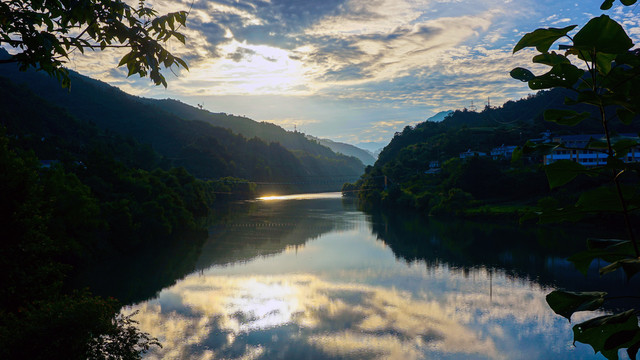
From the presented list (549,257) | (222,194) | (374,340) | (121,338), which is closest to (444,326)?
(374,340)

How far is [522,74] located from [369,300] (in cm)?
2786

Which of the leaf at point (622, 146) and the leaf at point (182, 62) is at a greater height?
the leaf at point (182, 62)

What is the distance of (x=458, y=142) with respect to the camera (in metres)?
98.6

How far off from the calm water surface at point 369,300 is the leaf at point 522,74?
20.0 metres

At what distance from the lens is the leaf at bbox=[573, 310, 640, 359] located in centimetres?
148

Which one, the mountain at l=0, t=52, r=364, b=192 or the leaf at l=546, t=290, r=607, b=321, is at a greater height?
the mountain at l=0, t=52, r=364, b=192

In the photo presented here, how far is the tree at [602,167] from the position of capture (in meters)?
1.50

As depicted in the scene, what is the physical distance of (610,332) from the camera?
63.4 inches

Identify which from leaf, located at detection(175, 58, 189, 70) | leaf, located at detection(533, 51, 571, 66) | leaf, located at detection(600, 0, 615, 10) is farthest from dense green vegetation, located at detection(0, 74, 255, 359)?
leaf, located at detection(600, 0, 615, 10)

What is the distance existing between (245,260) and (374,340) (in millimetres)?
21239

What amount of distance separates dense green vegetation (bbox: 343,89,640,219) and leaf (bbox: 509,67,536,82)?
29991 mm

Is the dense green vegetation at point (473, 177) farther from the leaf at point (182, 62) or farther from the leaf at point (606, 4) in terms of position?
the leaf at point (606, 4)

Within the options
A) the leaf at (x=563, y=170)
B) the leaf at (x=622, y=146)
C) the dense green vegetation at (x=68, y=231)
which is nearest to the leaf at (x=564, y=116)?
the leaf at (x=622, y=146)

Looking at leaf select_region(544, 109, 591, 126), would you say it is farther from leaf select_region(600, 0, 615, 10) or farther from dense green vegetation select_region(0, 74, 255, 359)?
dense green vegetation select_region(0, 74, 255, 359)
